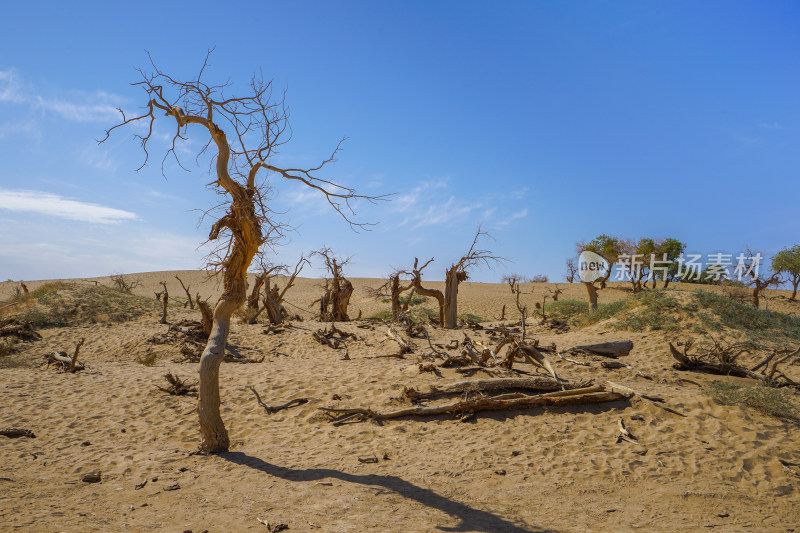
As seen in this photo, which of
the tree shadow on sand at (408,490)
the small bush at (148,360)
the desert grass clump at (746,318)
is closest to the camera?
the tree shadow on sand at (408,490)

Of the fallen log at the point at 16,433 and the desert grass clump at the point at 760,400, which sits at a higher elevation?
the desert grass clump at the point at 760,400

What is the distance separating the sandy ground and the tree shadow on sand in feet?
0.08

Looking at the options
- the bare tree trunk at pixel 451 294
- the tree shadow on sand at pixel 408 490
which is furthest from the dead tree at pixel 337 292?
the tree shadow on sand at pixel 408 490

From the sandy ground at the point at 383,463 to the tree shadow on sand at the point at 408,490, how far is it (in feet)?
0.08

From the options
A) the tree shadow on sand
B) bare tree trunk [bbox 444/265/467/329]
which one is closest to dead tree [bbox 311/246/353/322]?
bare tree trunk [bbox 444/265/467/329]

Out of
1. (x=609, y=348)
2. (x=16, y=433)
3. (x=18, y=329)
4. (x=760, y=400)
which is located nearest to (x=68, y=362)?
(x=16, y=433)

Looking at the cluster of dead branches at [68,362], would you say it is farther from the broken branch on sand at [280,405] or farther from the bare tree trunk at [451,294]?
the bare tree trunk at [451,294]

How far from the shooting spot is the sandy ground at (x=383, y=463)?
4.85 m

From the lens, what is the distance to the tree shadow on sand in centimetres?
463

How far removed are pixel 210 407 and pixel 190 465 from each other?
778 millimetres

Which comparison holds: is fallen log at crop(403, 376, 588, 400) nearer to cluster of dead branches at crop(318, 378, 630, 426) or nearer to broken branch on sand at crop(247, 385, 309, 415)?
cluster of dead branches at crop(318, 378, 630, 426)

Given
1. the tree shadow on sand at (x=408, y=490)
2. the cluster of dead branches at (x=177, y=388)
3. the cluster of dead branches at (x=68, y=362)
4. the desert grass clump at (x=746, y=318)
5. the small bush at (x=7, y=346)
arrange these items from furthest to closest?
the small bush at (x=7, y=346)
the desert grass clump at (x=746, y=318)
the cluster of dead branches at (x=68, y=362)
the cluster of dead branches at (x=177, y=388)
the tree shadow on sand at (x=408, y=490)

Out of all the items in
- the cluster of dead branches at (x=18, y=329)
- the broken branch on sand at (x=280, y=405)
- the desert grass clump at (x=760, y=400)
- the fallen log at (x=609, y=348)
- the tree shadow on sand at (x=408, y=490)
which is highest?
the fallen log at (x=609, y=348)

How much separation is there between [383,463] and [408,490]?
0.97 metres
